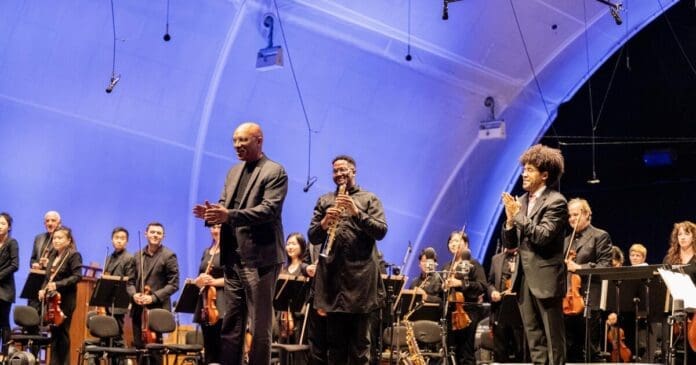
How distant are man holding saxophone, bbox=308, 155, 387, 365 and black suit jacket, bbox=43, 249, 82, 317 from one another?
3.84 metres

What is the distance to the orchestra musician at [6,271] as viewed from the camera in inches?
366

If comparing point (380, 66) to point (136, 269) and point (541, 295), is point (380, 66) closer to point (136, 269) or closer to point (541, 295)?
point (136, 269)

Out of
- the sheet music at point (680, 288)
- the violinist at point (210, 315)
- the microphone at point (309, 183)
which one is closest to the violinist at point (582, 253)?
the sheet music at point (680, 288)

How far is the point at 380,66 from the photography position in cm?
1383

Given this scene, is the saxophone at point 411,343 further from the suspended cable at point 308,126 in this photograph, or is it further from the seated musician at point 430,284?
the suspended cable at point 308,126

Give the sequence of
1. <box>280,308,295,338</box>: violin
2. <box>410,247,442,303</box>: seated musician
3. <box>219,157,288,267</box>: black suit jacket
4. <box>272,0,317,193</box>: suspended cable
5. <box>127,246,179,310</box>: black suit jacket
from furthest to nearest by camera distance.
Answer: <box>272,0,317,193</box>: suspended cable < <box>410,247,442,303</box>: seated musician < <box>127,246,179,310</box>: black suit jacket < <box>280,308,295,338</box>: violin < <box>219,157,288,267</box>: black suit jacket

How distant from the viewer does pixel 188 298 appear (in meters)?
8.52

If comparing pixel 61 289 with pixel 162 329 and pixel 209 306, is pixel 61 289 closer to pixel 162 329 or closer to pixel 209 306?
pixel 162 329

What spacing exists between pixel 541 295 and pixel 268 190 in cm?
180

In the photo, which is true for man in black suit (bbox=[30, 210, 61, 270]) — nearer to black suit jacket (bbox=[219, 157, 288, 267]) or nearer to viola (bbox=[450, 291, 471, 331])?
viola (bbox=[450, 291, 471, 331])

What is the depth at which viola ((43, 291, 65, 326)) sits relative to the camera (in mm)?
8945

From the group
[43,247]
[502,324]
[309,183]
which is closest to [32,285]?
[43,247]

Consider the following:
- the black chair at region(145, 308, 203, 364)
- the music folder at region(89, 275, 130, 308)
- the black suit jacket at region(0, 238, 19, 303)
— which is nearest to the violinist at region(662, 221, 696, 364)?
the black chair at region(145, 308, 203, 364)

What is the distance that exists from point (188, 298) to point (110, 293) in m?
0.91
